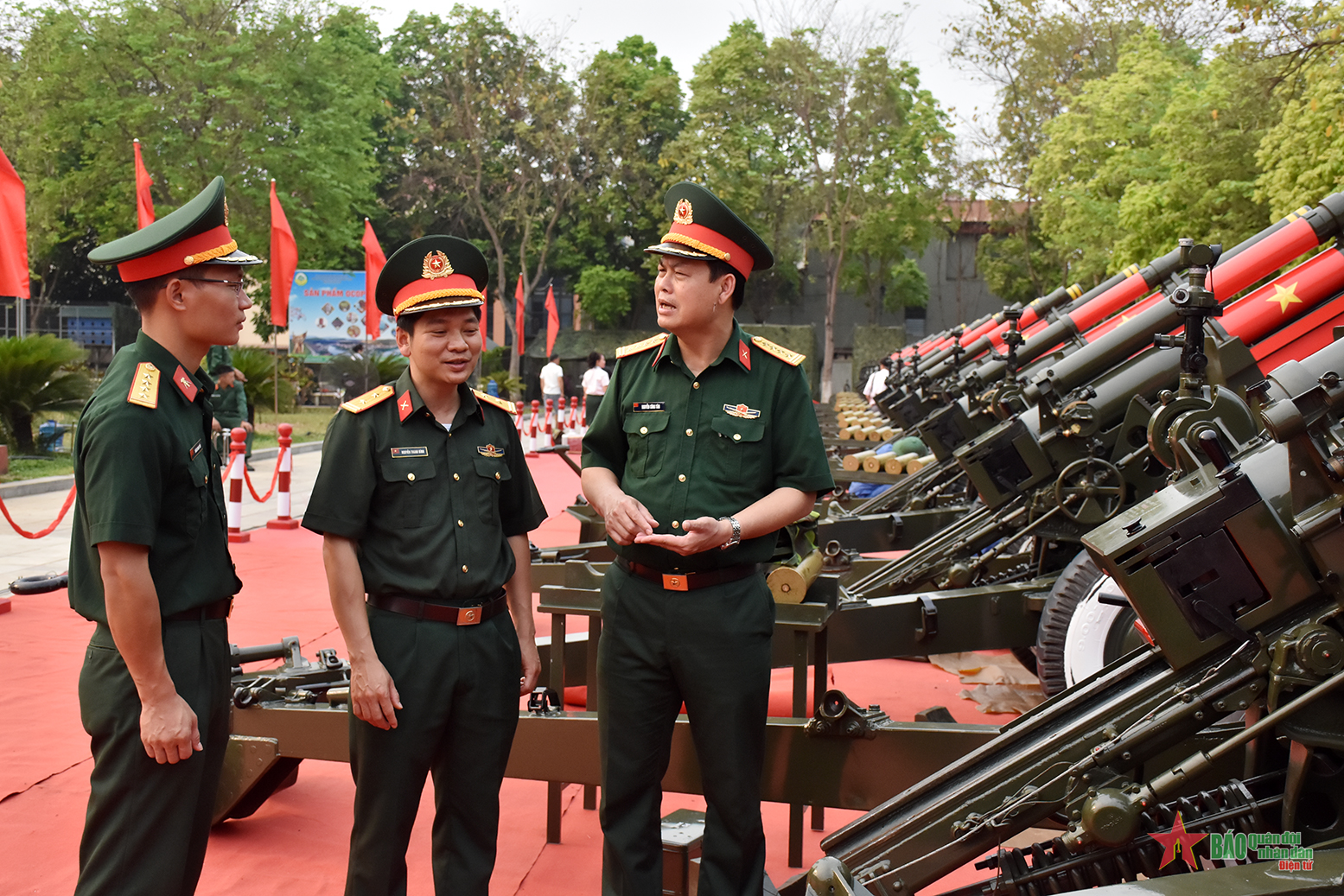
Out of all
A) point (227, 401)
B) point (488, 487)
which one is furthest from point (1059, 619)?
point (227, 401)

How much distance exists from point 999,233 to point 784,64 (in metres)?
8.29

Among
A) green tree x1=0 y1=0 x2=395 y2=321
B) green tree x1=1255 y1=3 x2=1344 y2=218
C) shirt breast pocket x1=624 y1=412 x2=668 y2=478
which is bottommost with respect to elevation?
shirt breast pocket x1=624 y1=412 x2=668 y2=478

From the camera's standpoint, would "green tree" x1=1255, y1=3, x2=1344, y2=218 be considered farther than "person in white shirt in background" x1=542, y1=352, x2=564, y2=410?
No

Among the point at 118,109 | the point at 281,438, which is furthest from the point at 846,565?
the point at 118,109

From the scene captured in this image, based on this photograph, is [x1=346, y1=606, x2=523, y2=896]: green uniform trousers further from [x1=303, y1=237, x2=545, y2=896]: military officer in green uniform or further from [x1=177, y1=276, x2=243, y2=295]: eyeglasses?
[x1=177, y1=276, x2=243, y2=295]: eyeglasses

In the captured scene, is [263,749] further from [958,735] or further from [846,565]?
[846,565]

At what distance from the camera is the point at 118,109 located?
25.4 meters

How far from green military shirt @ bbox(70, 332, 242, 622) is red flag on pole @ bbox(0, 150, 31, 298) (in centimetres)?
652

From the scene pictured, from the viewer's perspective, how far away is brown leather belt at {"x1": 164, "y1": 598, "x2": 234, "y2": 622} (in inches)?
93.0

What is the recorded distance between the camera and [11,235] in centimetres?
824

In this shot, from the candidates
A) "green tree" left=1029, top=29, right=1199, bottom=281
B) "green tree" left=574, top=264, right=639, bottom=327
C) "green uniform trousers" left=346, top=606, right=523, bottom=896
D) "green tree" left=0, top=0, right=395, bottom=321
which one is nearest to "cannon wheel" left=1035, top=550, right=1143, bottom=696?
"green uniform trousers" left=346, top=606, right=523, bottom=896

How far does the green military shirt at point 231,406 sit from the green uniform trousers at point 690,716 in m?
8.61

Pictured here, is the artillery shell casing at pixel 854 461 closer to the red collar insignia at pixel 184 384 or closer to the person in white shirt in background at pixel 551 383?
the red collar insignia at pixel 184 384

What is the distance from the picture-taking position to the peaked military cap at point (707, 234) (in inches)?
114
